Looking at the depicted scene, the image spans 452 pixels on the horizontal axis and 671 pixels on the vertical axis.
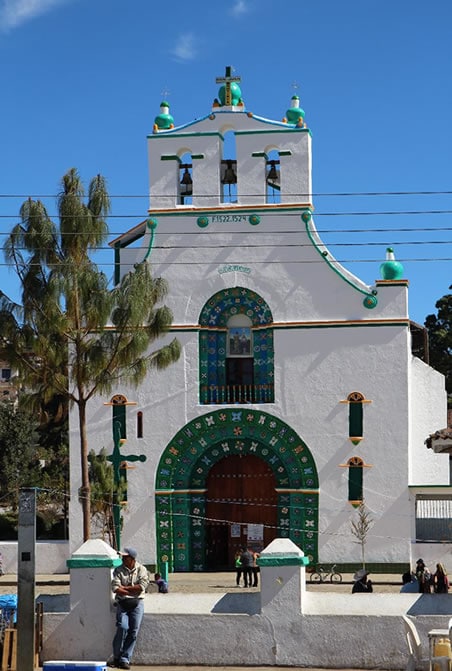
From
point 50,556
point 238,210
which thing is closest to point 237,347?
point 238,210

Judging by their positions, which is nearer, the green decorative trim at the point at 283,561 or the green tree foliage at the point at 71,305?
the green decorative trim at the point at 283,561

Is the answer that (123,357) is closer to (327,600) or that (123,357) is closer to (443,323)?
(327,600)

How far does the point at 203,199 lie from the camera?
105 feet

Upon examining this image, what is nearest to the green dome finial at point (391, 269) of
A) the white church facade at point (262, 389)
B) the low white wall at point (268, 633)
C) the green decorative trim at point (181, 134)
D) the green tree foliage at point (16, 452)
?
the white church facade at point (262, 389)

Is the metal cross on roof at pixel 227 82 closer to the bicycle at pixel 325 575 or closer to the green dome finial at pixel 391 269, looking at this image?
the green dome finial at pixel 391 269

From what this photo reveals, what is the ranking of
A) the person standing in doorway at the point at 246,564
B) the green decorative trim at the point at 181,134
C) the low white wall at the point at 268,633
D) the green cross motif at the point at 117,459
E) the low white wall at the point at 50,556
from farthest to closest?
the green decorative trim at the point at 181,134 < the low white wall at the point at 50,556 < the green cross motif at the point at 117,459 < the person standing in doorway at the point at 246,564 < the low white wall at the point at 268,633

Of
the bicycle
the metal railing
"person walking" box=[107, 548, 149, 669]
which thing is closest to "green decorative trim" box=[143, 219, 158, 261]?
the metal railing

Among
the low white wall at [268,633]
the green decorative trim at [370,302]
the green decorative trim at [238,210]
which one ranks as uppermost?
the green decorative trim at [238,210]

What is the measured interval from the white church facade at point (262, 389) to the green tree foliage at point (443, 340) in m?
23.4

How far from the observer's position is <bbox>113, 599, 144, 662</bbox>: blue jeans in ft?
50.8

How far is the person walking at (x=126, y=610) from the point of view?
15.5 meters

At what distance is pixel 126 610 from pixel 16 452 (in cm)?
3534

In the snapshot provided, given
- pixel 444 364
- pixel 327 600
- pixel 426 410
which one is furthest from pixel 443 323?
pixel 327 600

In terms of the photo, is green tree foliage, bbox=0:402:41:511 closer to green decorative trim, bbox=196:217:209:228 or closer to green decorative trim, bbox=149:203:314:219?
green decorative trim, bbox=149:203:314:219
